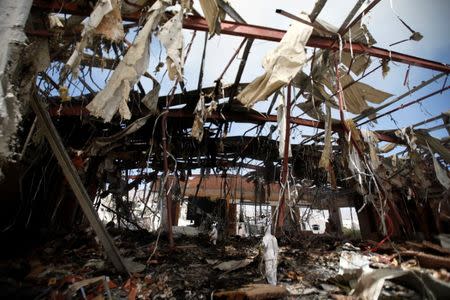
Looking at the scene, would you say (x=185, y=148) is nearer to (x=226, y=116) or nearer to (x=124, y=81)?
(x=226, y=116)

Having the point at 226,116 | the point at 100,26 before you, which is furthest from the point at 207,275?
the point at 100,26

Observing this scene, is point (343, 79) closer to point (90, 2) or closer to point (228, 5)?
point (228, 5)

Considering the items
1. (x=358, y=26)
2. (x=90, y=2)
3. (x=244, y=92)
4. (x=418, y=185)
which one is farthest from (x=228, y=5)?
(x=418, y=185)

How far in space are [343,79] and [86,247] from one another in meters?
6.17

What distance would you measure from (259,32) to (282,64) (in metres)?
0.89

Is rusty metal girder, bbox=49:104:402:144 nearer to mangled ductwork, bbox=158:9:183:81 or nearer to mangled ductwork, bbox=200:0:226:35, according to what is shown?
mangled ductwork, bbox=200:0:226:35

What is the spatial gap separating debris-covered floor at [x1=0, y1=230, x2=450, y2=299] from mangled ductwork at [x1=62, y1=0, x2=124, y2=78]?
237cm

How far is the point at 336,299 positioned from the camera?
2650 millimetres

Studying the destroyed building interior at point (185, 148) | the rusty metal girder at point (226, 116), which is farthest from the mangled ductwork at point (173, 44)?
the rusty metal girder at point (226, 116)

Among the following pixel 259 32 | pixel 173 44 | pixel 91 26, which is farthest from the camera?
pixel 259 32

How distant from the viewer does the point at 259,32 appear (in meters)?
3.67

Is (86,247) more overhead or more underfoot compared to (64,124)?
more underfoot

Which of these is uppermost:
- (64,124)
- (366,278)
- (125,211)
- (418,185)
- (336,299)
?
(64,124)

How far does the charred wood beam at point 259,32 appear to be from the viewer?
318 centimetres
